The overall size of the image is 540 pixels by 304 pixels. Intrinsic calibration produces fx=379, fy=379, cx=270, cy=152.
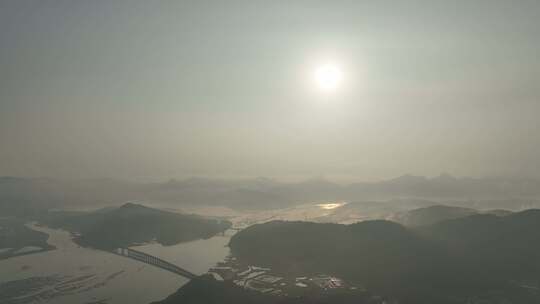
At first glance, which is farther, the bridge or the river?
the bridge

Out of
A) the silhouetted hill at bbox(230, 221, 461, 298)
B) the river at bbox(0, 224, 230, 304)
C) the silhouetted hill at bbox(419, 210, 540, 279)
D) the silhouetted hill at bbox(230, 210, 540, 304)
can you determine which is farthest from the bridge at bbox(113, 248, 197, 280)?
the silhouetted hill at bbox(419, 210, 540, 279)

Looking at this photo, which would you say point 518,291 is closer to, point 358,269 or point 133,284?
point 358,269

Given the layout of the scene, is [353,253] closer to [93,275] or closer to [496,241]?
[496,241]

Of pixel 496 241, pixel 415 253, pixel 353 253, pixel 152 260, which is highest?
pixel 496 241

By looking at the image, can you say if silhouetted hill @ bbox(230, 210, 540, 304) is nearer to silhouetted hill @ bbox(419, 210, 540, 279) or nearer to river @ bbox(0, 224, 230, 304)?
silhouetted hill @ bbox(419, 210, 540, 279)

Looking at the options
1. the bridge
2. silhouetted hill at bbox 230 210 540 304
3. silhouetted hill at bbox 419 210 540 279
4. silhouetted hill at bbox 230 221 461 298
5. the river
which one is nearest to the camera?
silhouetted hill at bbox 230 210 540 304

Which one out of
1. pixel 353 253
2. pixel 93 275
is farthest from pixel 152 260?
pixel 353 253
